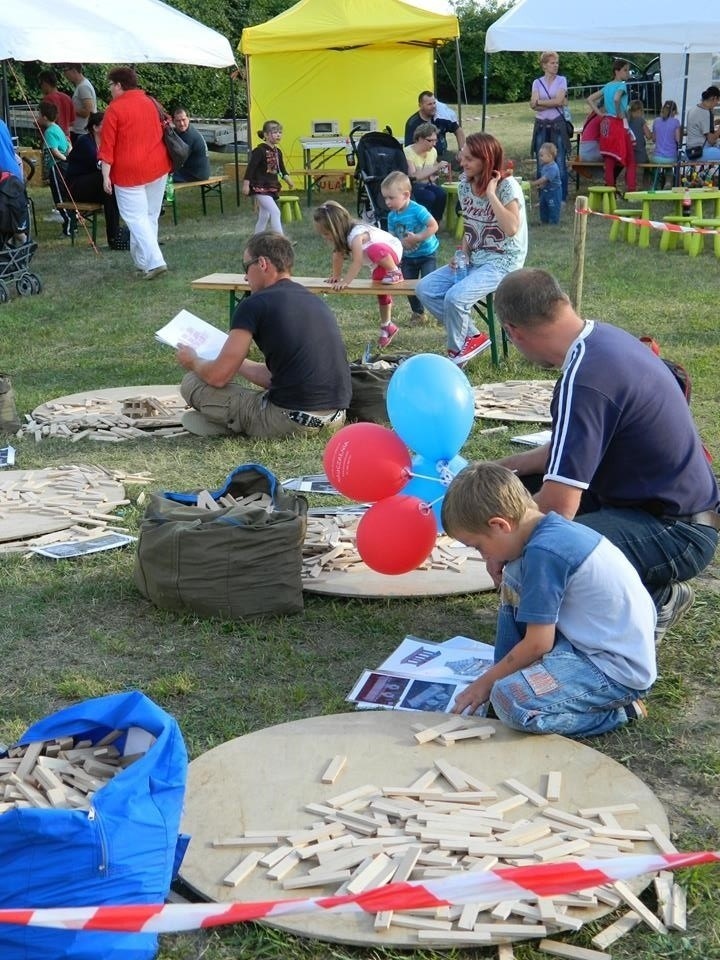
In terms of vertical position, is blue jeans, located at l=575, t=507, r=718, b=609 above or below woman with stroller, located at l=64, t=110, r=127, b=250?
below

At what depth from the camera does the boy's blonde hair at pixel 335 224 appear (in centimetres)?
934

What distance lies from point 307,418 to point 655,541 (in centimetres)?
330

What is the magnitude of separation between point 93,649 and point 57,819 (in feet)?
6.99

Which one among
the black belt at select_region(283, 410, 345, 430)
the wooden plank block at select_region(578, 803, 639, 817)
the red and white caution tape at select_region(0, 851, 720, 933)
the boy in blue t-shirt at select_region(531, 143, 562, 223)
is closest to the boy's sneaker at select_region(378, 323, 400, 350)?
the black belt at select_region(283, 410, 345, 430)

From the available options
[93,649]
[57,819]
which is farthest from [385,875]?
[93,649]

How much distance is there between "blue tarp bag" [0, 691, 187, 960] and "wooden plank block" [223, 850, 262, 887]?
0.78 ft

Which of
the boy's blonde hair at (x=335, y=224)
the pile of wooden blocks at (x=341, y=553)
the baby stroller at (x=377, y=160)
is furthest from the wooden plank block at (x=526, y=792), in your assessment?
the baby stroller at (x=377, y=160)

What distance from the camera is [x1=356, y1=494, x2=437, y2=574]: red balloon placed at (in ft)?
14.9

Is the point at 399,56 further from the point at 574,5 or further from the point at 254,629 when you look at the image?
the point at 254,629

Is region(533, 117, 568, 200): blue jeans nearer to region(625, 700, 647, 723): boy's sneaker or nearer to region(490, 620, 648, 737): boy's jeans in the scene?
region(625, 700, 647, 723): boy's sneaker

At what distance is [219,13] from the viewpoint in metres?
30.2

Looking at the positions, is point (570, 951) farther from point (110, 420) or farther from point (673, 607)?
point (110, 420)

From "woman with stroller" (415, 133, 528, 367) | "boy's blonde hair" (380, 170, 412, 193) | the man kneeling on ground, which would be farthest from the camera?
"boy's blonde hair" (380, 170, 412, 193)

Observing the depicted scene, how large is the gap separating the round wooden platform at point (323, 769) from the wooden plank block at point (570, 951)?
0.27m
